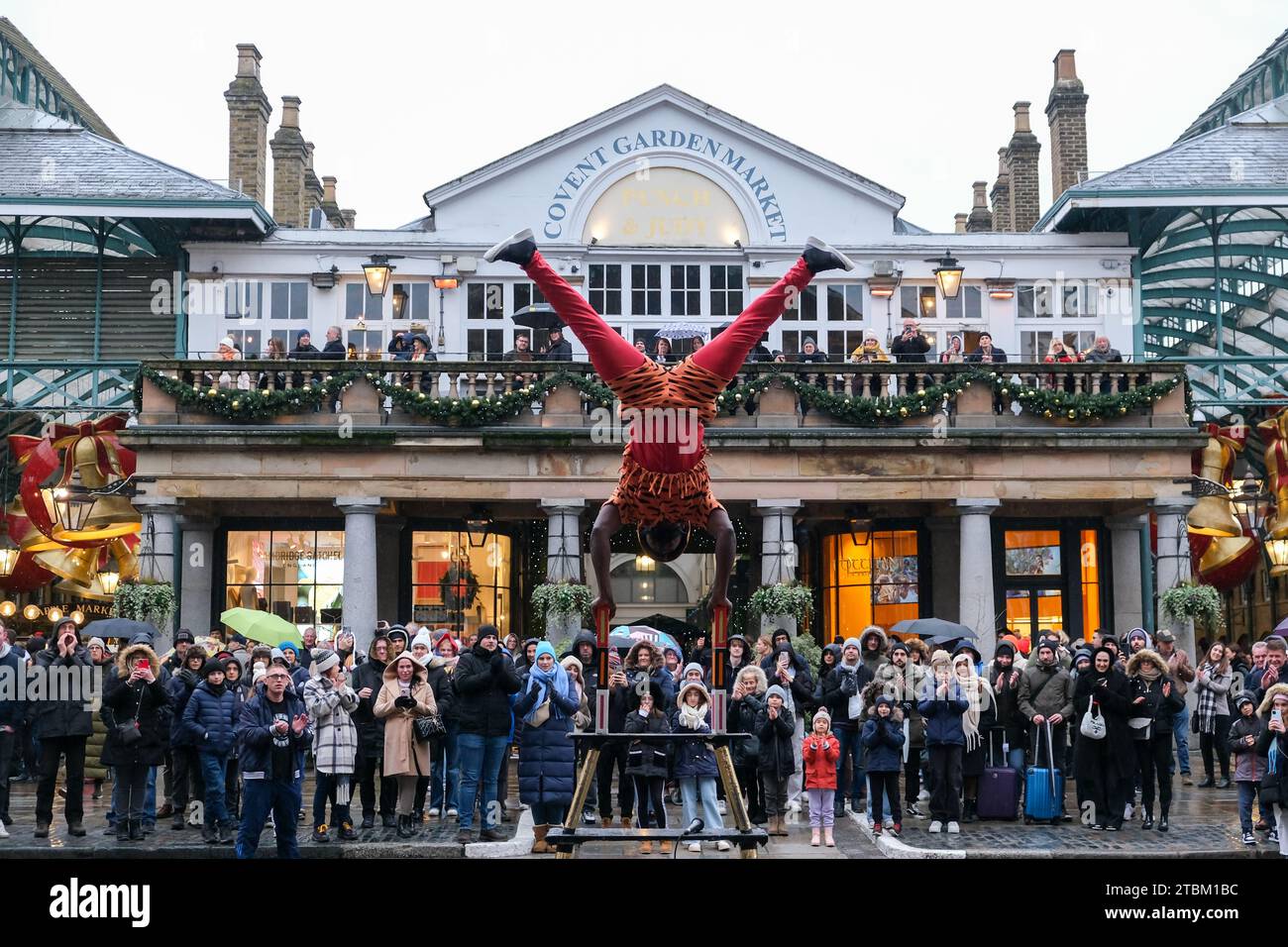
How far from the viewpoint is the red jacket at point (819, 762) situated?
1423 cm

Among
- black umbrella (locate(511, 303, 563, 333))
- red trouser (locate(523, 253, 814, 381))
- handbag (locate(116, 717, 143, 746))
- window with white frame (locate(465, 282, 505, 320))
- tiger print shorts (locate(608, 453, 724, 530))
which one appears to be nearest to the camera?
red trouser (locate(523, 253, 814, 381))

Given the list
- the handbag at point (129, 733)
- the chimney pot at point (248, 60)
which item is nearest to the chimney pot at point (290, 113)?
the chimney pot at point (248, 60)

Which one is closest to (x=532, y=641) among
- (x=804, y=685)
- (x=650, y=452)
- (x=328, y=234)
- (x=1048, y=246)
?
(x=804, y=685)

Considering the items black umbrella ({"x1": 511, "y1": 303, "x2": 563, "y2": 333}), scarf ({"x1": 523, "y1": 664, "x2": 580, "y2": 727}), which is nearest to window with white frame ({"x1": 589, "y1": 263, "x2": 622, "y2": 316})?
black umbrella ({"x1": 511, "y1": 303, "x2": 563, "y2": 333})

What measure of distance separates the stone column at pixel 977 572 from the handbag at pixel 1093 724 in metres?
9.04

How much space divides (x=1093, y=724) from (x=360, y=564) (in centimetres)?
1300

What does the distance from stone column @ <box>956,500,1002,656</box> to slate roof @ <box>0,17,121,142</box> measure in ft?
64.1

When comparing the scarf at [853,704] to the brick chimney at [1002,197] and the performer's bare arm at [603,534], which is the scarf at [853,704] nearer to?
the performer's bare arm at [603,534]

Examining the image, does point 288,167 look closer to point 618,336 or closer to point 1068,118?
point 1068,118

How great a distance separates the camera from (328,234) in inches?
1153

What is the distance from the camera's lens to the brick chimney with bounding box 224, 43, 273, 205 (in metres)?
34.0

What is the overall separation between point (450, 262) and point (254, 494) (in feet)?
21.3

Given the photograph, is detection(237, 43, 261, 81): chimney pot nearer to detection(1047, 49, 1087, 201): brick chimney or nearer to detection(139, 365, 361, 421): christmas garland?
detection(139, 365, 361, 421): christmas garland

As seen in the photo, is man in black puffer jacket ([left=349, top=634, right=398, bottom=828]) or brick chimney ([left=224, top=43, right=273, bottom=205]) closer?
man in black puffer jacket ([left=349, top=634, right=398, bottom=828])
